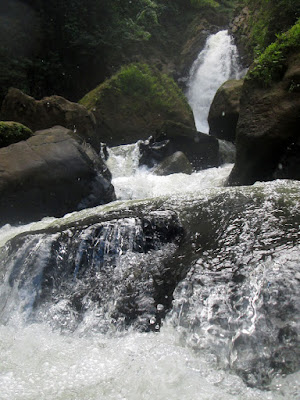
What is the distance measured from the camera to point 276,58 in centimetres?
613

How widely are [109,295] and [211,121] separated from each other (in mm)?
7862

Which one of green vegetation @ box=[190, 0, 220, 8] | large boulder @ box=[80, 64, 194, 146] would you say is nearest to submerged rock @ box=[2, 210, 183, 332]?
large boulder @ box=[80, 64, 194, 146]

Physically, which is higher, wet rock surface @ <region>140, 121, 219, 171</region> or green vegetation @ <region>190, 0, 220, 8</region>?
green vegetation @ <region>190, 0, 220, 8</region>

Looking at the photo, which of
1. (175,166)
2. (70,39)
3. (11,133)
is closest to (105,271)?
(11,133)

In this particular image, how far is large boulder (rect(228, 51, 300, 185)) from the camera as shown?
A: 5820 millimetres

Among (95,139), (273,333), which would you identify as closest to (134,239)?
(273,333)

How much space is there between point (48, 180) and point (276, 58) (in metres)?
4.01

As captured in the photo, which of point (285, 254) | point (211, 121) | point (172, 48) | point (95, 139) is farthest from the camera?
point (172, 48)

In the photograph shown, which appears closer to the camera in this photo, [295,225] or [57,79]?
[295,225]

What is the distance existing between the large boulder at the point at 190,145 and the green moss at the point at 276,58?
2713 millimetres

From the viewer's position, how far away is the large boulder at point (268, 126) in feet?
19.1

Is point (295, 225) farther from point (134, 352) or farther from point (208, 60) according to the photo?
A: point (208, 60)

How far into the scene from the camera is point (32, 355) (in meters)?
2.74

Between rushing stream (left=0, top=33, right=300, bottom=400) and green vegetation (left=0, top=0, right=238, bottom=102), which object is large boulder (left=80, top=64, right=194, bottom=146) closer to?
green vegetation (left=0, top=0, right=238, bottom=102)
